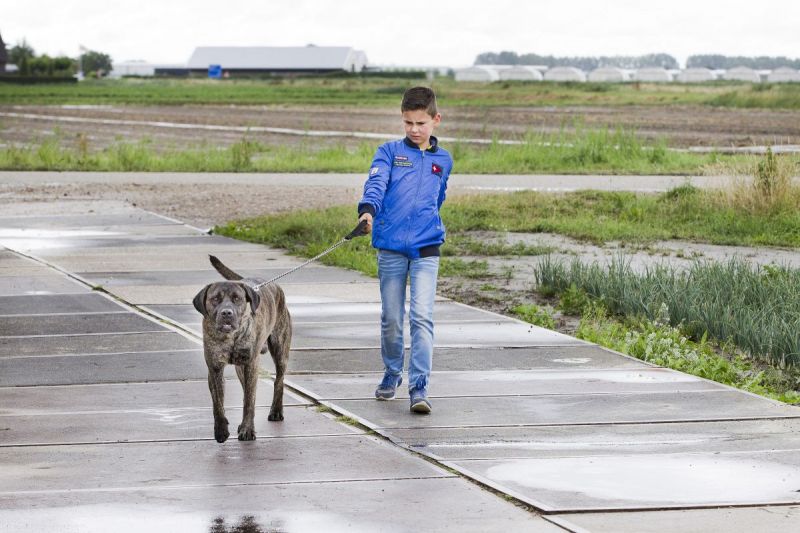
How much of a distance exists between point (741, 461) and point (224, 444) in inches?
108

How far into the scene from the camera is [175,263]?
50.6 feet

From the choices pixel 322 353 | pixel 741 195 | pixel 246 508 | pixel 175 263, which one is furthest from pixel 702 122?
pixel 246 508

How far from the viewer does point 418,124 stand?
837 centimetres

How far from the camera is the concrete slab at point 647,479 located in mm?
6391

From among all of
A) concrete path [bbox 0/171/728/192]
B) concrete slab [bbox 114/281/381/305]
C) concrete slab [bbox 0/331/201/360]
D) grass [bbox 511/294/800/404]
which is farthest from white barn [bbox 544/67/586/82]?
concrete slab [bbox 0/331/201/360]

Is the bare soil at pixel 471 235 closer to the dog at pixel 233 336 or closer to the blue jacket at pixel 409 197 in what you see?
the blue jacket at pixel 409 197

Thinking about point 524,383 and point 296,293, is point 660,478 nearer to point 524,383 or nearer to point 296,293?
point 524,383

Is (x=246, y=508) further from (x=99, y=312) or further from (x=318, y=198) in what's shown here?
(x=318, y=198)

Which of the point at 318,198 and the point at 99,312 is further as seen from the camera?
the point at 318,198

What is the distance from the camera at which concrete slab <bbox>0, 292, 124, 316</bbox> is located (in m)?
12.2

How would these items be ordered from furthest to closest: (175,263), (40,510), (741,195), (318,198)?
(318,198), (741,195), (175,263), (40,510)

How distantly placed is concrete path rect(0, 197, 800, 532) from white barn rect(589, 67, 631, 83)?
462 feet

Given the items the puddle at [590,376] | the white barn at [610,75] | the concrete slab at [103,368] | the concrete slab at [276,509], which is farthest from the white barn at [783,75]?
the concrete slab at [276,509]

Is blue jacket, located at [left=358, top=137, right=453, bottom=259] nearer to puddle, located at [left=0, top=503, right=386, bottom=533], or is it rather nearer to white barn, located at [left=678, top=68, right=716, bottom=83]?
puddle, located at [left=0, top=503, right=386, bottom=533]
